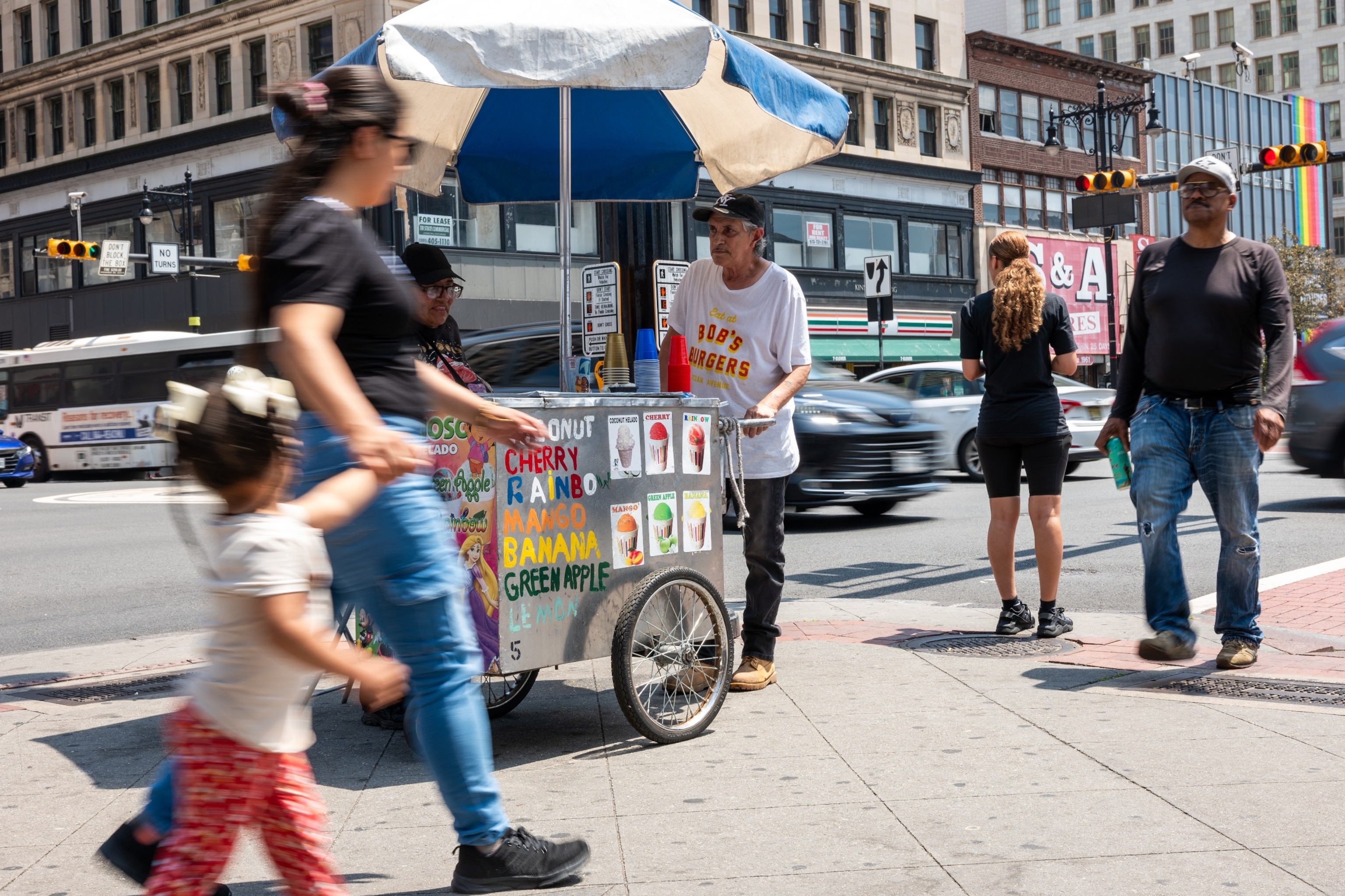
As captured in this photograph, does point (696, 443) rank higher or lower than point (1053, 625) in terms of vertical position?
higher

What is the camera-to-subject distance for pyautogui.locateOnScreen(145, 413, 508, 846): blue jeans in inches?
117

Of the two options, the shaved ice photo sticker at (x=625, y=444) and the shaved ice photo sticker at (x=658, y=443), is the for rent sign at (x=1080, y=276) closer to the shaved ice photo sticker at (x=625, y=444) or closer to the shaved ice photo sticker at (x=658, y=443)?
the shaved ice photo sticker at (x=658, y=443)

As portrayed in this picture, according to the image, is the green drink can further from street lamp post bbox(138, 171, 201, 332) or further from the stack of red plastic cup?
street lamp post bbox(138, 171, 201, 332)

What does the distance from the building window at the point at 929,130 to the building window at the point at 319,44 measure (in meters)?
18.2

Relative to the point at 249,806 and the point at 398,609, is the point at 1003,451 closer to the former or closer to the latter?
the point at 398,609

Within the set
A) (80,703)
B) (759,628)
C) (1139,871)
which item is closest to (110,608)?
(80,703)

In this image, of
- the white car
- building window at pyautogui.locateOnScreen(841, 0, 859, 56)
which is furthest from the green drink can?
building window at pyautogui.locateOnScreen(841, 0, 859, 56)

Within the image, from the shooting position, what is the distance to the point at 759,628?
551cm

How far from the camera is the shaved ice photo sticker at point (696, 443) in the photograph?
4914mm

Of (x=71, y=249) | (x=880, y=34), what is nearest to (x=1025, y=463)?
(x=71, y=249)

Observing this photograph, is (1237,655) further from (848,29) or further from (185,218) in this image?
(848,29)

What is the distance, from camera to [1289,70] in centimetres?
7469

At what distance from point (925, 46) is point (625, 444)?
138 feet

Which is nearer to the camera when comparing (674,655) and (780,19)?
(674,655)
